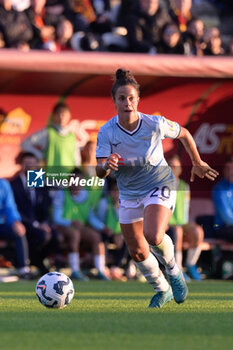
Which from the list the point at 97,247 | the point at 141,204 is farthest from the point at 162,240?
the point at 97,247

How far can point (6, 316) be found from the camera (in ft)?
21.8

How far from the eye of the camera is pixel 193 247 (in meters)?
13.2

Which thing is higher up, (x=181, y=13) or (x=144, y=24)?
(x=181, y=13)

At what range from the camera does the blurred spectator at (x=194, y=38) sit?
14.6 meters

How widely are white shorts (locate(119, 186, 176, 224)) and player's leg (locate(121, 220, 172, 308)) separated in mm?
54

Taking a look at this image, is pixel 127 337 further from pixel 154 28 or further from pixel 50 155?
pixel 154 28

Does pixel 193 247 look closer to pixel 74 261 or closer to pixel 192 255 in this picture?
pixel 192 255

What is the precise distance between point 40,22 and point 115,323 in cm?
881

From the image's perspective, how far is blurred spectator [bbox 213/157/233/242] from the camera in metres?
13.4

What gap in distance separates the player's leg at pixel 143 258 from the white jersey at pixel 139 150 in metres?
0.29

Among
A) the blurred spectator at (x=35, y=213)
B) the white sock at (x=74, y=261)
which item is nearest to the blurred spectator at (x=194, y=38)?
the blurred spectator at (x=35, y=213)

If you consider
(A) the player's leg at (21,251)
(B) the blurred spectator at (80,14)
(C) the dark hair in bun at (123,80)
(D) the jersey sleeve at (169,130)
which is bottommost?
(A) the player's leg at (21,251)

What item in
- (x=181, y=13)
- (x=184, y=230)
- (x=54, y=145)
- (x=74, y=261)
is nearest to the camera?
(x=74, y=261)

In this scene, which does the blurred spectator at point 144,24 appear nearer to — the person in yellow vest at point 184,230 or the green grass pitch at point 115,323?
the person in yellow vest at point 184,230
